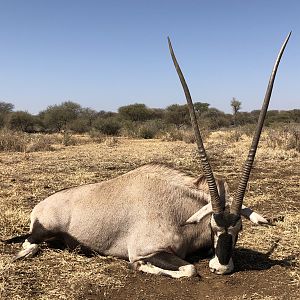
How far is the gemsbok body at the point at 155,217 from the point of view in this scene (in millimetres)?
4207

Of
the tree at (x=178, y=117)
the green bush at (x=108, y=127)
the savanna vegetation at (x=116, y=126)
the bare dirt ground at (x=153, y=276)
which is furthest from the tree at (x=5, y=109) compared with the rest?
the bare dirt ground at (x=153, y=276)

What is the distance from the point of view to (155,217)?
4.64m

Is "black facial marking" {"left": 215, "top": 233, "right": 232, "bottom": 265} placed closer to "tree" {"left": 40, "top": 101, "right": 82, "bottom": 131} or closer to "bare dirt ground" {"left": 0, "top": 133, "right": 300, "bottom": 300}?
"bare dirt ground" {"left": 0, "top": 133, "right": 300, "bottom": 300}

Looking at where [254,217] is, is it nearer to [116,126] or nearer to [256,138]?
[256,138]

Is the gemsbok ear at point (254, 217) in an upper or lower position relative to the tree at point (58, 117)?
lower

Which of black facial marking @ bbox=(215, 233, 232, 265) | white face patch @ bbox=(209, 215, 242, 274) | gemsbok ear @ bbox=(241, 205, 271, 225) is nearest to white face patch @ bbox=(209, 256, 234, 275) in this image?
white face patch @ bbox=(209, 215, 242, 274)

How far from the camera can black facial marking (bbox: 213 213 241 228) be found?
412 centimetres

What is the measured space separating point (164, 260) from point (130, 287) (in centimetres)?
44

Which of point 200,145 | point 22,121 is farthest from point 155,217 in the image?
point 22,121

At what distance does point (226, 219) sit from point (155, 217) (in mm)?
835

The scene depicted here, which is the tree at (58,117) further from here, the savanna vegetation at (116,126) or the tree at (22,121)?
the tree at (22,121)

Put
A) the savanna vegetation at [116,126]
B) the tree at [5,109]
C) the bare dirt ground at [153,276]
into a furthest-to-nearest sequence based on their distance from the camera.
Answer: the tree at [5,109]
the savanna vegetation at [116,126]
the bare dirt ground at [153,276]

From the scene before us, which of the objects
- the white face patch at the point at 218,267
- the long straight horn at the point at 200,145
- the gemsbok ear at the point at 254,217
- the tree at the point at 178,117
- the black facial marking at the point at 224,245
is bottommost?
the white face patch at the point at 218,267

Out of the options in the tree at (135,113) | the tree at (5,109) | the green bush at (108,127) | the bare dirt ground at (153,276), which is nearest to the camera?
the bare dirt ground at (153,276)
